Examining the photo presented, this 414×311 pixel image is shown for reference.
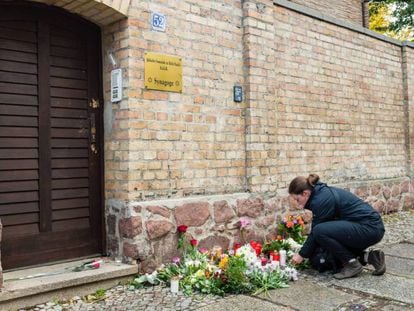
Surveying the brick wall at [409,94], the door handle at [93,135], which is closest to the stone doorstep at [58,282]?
the door handle at [93,135]

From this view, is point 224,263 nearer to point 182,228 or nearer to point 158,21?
point 182,228

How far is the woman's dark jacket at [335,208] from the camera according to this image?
4590mm

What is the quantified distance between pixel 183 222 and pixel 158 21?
207 centimetres

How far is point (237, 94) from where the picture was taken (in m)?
5.43

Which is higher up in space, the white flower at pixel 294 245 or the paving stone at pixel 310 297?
the white flower at pixel 294 245

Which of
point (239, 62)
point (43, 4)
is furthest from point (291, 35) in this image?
point (43, 4)

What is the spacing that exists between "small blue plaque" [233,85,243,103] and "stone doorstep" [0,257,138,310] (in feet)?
7.41

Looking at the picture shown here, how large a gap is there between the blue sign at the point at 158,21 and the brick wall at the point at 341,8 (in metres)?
6.78

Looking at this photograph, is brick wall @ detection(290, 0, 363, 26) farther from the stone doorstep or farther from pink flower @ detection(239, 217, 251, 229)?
the stone doorstep

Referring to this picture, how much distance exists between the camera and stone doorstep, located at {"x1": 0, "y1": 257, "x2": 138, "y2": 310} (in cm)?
362

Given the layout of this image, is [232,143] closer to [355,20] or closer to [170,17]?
[170,17]

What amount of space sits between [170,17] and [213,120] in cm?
120

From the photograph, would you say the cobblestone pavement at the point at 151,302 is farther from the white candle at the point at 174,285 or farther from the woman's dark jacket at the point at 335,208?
the woman's dark jacket at the point at 335,208

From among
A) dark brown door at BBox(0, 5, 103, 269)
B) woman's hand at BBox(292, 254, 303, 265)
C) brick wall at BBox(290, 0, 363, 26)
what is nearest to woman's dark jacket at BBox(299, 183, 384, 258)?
woman's hand at BBox(292, 254, 303, 265)
